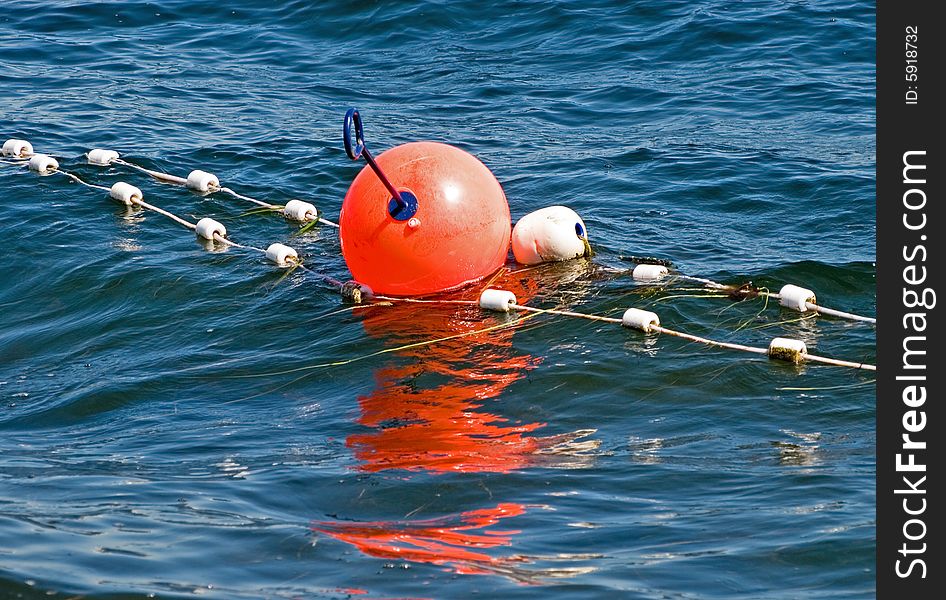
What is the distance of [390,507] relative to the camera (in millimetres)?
6102

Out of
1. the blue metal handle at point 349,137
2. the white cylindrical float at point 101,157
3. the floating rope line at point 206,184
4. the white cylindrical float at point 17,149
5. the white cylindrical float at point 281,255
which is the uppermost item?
the blue metal handle at point 349,137

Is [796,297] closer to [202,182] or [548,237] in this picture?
[548,237]

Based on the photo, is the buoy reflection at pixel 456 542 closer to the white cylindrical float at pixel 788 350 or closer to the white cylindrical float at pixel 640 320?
the white cylindrical float at pixel 788 350

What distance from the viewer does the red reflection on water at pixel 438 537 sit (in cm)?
534

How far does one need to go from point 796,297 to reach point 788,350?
3.24 ft

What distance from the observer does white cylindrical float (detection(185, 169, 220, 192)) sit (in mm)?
12806

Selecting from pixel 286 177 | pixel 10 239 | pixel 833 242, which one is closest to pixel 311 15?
pixel 286 177

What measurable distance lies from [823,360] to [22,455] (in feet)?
16.7

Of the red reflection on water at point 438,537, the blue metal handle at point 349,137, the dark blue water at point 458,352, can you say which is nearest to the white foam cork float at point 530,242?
the dark blue water at point 458,352

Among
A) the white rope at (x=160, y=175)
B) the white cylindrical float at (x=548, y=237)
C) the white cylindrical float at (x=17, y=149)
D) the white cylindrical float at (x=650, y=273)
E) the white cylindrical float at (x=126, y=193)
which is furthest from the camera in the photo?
the white cylindrical float at (x=17, y=149)

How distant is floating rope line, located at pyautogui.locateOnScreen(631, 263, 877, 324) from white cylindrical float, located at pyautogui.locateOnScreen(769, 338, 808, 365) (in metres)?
0.72

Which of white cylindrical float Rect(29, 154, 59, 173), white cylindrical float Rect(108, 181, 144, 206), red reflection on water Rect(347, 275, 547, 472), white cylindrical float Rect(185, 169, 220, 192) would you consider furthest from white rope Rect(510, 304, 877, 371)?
white cylindrical float Rect(29, 154, 59, 173)

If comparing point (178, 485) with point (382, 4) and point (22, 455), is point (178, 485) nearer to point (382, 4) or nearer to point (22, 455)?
point (22, 455)

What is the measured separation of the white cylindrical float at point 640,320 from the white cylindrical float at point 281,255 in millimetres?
3376
